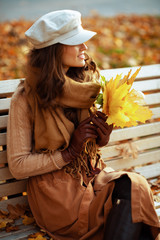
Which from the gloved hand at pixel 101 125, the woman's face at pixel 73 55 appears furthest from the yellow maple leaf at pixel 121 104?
the woman's face at pixel 73 55

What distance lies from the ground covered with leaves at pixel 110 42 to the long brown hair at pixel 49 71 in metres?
2.82

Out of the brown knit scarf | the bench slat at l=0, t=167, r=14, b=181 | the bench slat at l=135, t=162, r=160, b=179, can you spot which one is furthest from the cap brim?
the bench slat at l=135, t=162, r=160, b=179

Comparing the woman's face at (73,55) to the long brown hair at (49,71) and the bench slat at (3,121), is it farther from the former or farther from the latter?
the bench slat at (3,121)

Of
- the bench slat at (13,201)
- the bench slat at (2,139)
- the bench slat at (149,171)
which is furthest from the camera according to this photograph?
the bench slat at (149,171)

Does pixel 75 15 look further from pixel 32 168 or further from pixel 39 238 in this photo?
pixel 39 238

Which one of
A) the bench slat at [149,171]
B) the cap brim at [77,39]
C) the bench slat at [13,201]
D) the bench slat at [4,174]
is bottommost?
the bench slat at [149,171]

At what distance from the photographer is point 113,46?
6.19 m

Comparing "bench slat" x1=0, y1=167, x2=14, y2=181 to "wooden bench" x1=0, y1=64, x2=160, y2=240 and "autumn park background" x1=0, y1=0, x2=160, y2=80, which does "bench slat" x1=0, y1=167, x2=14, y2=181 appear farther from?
"autumn park background" x1=0, y1=0, x2=160, y2=80

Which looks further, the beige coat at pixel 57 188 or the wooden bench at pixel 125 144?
the wooden bench at pixel 125 144

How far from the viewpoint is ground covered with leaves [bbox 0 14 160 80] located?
17.3 feet

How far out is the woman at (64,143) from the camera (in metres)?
1.91

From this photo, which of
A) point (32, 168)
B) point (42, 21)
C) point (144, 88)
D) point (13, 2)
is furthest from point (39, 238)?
point (13, 2)

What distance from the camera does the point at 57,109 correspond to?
80.5 inches

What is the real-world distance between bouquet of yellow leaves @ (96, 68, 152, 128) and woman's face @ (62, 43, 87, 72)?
25 centimetres
